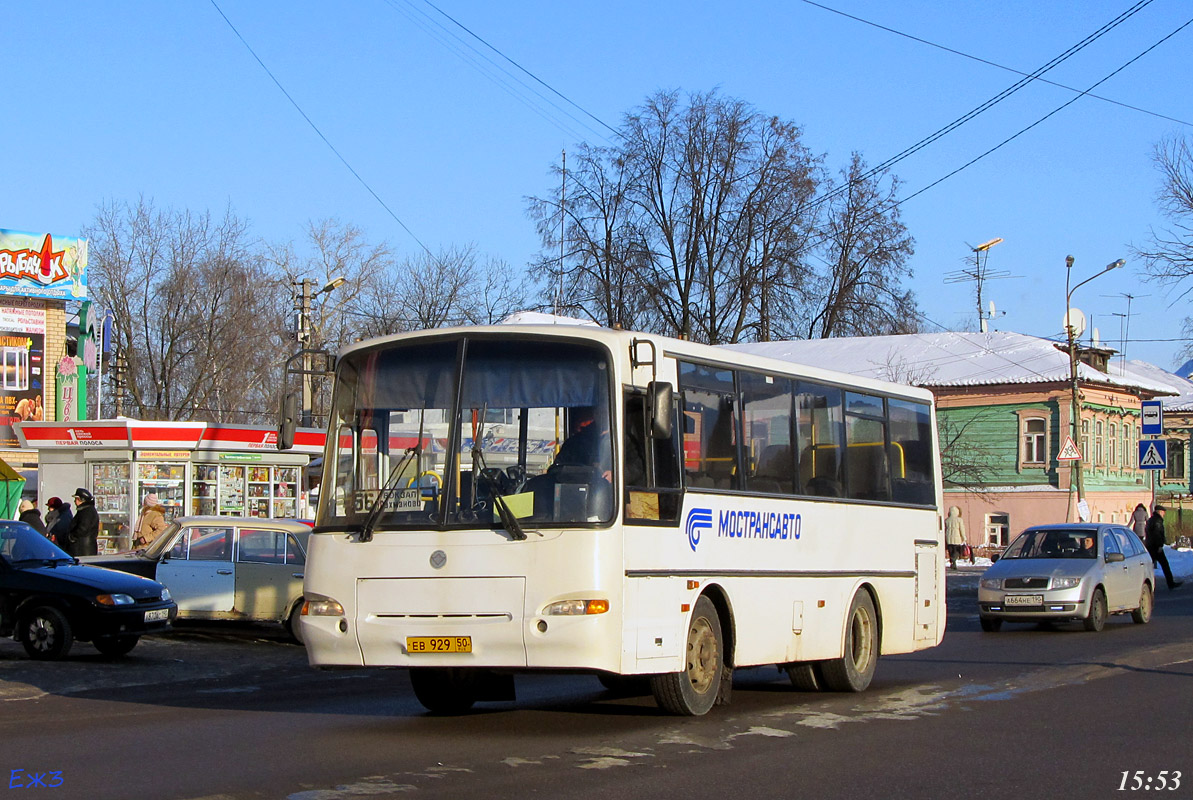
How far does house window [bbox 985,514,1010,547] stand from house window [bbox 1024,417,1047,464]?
230 centimetres

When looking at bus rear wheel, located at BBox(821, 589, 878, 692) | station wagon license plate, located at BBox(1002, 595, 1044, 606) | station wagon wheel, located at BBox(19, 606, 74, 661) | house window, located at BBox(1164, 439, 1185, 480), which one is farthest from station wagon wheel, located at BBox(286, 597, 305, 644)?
house window, located at BBox(1164, 439, 1185, 480)

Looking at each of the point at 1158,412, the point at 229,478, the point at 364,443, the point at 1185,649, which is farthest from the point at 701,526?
the point at 1158,412

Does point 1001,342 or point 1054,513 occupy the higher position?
point 1001,342

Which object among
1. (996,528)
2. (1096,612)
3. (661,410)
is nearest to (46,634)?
(661,410)

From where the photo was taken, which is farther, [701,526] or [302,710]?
[302,710]

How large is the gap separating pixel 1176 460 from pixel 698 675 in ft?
263

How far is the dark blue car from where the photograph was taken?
15469mm

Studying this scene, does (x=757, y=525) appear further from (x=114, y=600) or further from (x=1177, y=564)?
(x=1177, y=564)

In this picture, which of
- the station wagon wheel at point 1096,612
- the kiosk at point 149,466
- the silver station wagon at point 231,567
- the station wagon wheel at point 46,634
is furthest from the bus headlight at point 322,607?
the kiosk at point 149,466

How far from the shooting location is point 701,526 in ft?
35.1

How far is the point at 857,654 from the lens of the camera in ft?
43.4

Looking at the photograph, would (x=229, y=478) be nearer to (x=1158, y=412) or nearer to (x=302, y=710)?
(x=302, y=710)

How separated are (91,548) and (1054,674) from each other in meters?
13.5
